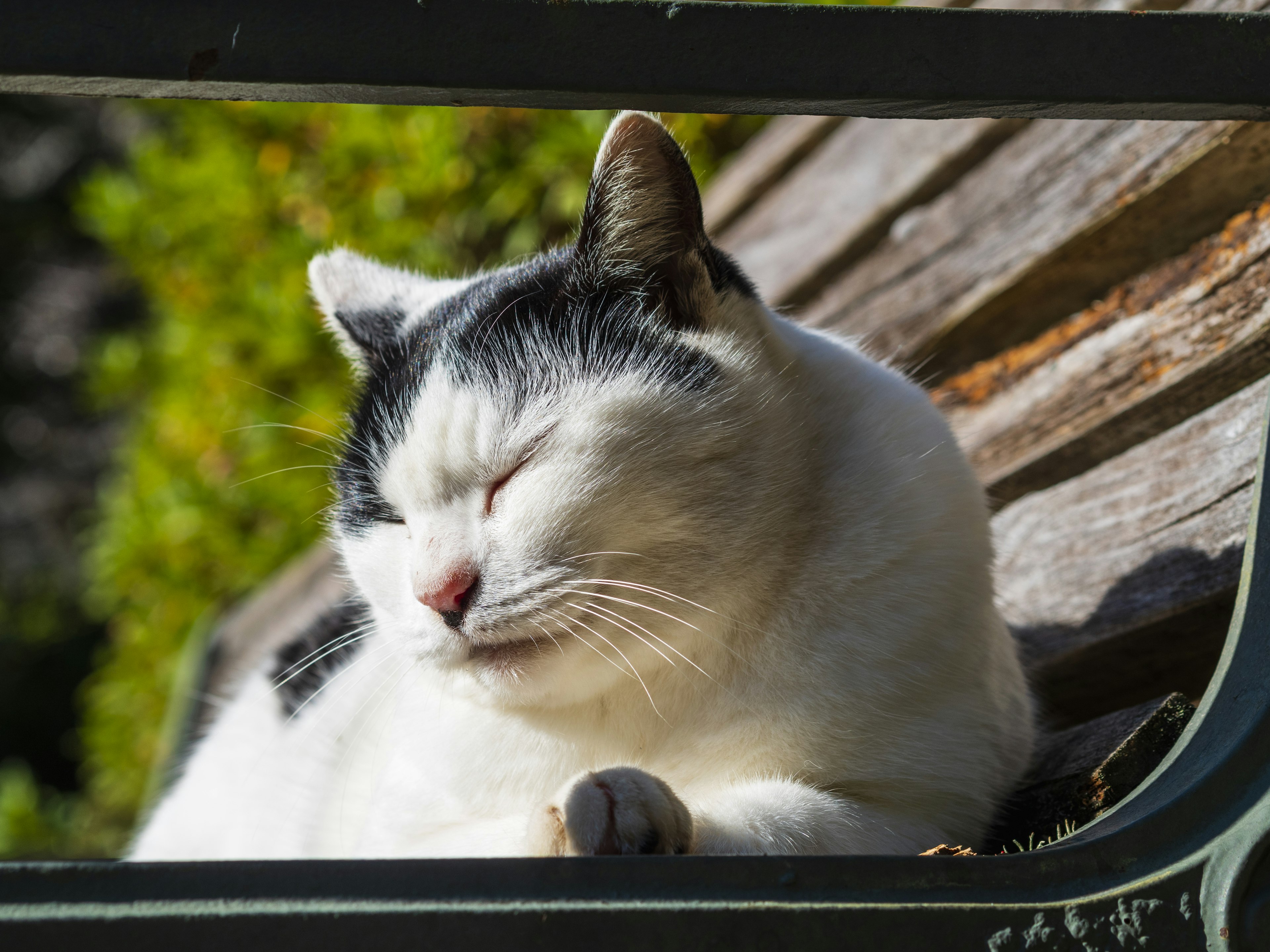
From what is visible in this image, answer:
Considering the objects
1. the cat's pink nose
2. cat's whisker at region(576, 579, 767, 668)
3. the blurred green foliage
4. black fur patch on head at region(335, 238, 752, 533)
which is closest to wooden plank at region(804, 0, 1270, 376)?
black fur patch on head at region(335, 238, 752, 533)

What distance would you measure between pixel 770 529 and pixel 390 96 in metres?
0.63

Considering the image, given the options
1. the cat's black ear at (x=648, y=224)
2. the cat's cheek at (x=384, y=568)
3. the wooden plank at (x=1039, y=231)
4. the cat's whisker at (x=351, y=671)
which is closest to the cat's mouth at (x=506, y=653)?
the cat's cheek at (x=384, y=568)

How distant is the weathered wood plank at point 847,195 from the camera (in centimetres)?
204

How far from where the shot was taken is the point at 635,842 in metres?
0.78

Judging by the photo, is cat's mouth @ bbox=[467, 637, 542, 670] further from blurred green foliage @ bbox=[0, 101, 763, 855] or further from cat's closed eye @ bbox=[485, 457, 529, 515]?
blurred green foliage @ bbox=[0, 101, 763, 855]

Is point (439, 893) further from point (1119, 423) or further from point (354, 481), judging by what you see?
point (1119, 423)

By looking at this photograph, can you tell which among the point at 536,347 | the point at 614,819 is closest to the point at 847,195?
the point at 536,347

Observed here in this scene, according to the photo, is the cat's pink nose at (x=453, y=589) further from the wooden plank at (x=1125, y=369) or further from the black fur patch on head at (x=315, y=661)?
the wooden plank at (x=1125, y=369)

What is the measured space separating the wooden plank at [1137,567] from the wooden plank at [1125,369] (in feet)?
0.12

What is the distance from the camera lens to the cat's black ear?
1096 mm

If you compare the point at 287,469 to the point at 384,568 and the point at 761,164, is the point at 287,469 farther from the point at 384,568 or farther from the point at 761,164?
the point at 761,164

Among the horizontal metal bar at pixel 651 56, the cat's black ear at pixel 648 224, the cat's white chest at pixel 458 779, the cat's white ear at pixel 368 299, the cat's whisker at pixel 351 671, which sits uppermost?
the horizontal metal bar at pixel 651 56

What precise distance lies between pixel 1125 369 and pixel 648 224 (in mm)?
878

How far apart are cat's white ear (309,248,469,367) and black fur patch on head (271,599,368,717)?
53 centimetres
